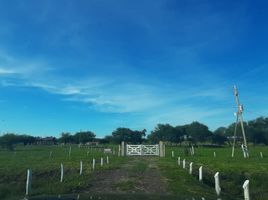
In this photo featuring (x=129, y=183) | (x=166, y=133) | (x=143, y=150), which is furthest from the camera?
(x=166, y=133)

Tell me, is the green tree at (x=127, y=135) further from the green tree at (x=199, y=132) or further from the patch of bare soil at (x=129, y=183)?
the patch of bare soil at (x=129, y=183)

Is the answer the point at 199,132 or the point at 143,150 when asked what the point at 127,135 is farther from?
the point at 143,150

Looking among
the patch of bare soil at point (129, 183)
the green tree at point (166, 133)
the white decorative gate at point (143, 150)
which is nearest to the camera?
the patch of bare soil at point (129, 183)

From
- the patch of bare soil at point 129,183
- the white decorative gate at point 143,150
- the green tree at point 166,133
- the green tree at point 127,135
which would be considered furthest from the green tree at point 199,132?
the patch of bare soil at point 129,183

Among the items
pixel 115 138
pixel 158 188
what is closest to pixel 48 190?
pixel 158 188

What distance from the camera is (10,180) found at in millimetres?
29703

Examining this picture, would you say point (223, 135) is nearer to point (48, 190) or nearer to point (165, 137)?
point (165, 137)

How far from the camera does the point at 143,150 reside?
56.0m

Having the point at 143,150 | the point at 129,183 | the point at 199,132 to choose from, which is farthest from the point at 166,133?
the point at 129,183

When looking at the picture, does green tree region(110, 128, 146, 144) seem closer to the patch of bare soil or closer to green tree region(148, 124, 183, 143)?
green tree region(148, 124, 183, 143)

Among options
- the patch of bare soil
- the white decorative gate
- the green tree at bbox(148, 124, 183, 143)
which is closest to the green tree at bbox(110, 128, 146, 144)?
the green tree at bbox(148, 124, 183, 143)

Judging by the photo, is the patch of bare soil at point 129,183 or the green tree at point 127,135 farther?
the green tree at point 127,135

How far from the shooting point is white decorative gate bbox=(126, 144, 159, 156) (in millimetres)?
55312

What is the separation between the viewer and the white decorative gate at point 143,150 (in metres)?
55.3
